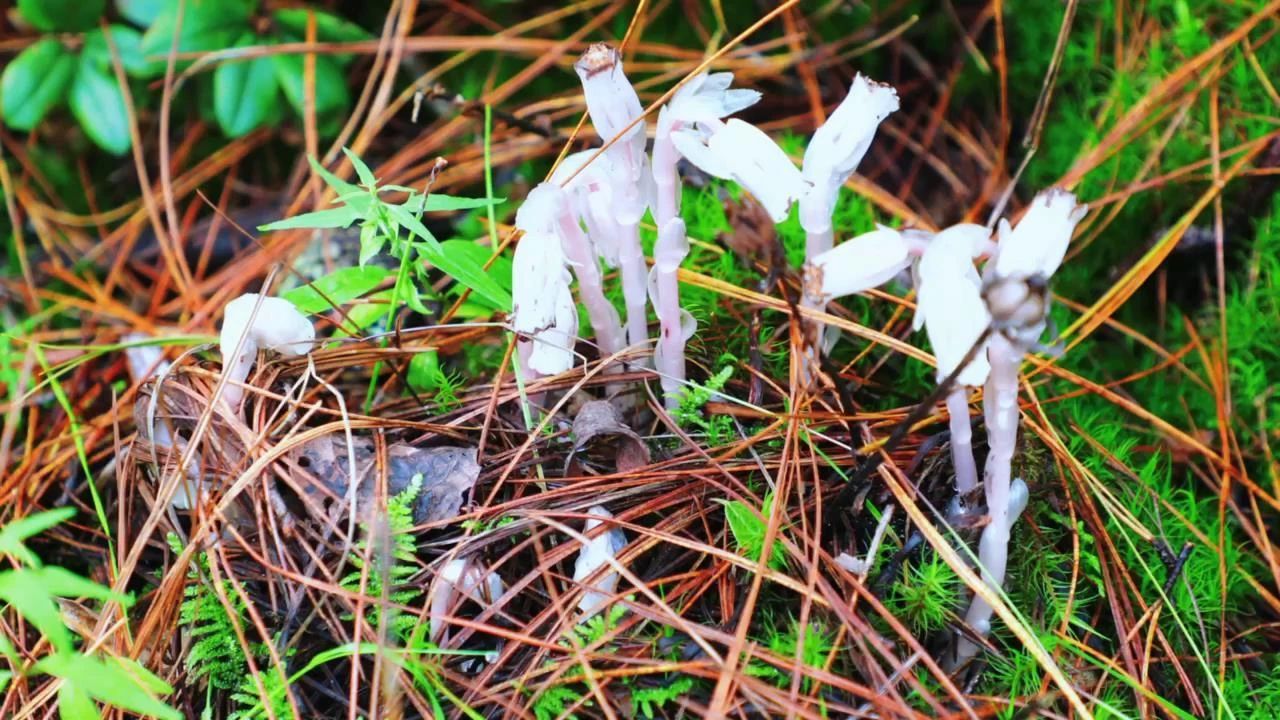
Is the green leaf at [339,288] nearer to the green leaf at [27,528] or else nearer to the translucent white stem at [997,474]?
the green leaf at [27,528]

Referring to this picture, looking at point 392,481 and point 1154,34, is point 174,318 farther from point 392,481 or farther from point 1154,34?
point 1154,34

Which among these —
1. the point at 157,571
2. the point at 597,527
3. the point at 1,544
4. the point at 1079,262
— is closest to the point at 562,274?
the point at 597,527

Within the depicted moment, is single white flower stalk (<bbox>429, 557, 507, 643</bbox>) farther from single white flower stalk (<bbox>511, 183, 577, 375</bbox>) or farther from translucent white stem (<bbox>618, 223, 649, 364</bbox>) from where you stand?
translucent white stem (<bbox>618, 223, 649, 364</bbox>)

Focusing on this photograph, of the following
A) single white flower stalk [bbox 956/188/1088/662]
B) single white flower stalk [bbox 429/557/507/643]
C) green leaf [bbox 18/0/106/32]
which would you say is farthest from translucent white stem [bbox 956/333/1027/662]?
green leaf [bbox 18/0/106/32]

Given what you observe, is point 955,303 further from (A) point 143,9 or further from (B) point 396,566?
(A) point 143,9

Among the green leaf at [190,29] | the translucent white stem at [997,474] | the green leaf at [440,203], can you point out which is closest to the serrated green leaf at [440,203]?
the green leaf at [440,203]

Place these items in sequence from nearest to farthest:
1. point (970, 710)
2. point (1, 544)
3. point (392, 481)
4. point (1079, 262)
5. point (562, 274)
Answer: point (1, 544), point (970, 710), point (562, 274), point (392, 481), point (1079, 262)
